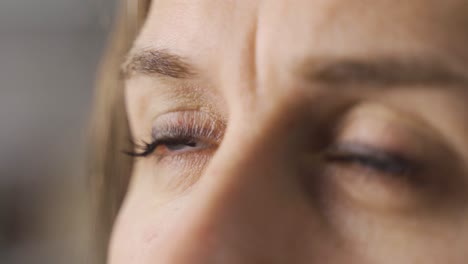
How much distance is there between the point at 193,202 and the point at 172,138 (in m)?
0.16

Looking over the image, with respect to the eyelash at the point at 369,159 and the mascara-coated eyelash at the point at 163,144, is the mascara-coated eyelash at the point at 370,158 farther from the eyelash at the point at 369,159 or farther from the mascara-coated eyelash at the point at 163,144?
the mascara-coated eyelash at the point at 163,144

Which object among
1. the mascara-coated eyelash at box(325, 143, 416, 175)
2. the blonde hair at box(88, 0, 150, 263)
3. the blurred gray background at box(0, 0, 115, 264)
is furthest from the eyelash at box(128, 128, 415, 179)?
the blurred gray background at box(0, 0, 115, 264)

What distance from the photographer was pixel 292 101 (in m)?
0.58

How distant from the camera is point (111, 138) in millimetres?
1038

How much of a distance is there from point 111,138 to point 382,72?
59 cm

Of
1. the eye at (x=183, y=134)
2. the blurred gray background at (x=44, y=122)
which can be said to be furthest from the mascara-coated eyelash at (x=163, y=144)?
the blurred gray background at (x=44, y=122)

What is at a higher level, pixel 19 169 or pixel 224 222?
pixel 224 222

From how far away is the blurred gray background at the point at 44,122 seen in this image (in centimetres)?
320

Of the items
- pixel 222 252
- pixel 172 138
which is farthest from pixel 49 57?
pixel 222 252

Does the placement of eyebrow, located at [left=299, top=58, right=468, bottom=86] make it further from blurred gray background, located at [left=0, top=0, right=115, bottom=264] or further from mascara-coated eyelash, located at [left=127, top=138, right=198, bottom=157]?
blurred gray background, located at [left=0, top=0, right=115, bottom=264]

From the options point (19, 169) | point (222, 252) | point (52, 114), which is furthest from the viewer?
point (52, 114)

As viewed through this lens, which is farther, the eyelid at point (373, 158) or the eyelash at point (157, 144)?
the eyelash at point (157, 144)

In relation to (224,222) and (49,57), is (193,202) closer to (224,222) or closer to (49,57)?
(224,222)

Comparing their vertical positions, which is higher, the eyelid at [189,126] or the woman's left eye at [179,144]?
the eyelid at [189,126]
